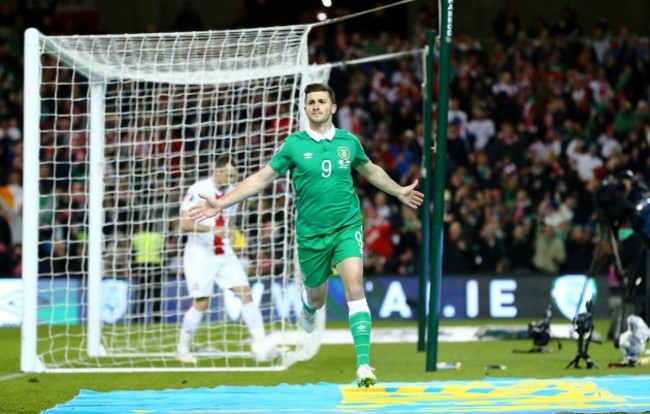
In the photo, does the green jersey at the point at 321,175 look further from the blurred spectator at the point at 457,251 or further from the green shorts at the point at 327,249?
the blurred spectator at the point at 457,251

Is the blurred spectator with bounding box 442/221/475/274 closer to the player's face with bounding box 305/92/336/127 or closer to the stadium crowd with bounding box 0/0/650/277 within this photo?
the stadium crowd with bounding box 0/0/650/277

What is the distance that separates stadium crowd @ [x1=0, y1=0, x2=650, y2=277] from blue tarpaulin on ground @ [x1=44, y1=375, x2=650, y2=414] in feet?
33.3

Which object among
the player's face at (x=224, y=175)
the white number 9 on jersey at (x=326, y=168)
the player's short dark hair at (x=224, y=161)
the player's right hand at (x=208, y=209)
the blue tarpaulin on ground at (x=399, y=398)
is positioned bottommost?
the blue tarpaulin on ground at (x=399, y=398)

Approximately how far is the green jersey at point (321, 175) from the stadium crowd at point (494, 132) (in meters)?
10.4

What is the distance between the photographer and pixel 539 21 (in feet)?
88.9

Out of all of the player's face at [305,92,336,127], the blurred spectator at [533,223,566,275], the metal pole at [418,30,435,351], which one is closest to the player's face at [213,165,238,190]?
the metal pole at [418,30,435,351]

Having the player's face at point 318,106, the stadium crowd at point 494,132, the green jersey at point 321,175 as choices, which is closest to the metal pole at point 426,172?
the green jersey at point 321,175

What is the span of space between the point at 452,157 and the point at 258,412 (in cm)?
1565

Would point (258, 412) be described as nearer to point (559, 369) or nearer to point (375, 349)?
point (559, 369)

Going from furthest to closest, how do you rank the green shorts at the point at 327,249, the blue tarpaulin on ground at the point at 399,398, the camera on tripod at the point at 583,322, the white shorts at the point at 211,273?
the white shorts at the point at 211,273, the camera on tripod at the point at 583,322, the green shorts at the point at 327,249, the blue tarpaulin on ground at the point at 399,398

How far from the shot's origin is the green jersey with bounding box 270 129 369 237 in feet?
32.6

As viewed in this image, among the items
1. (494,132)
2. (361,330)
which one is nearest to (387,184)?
(361,330)

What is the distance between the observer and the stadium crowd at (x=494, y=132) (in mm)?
22125

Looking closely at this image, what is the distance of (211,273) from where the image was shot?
542 inches
